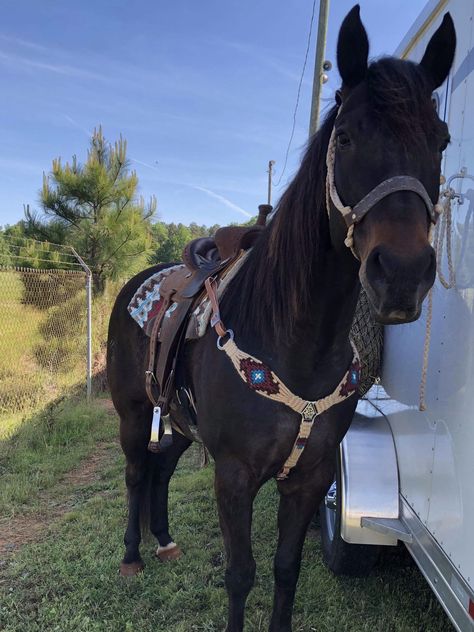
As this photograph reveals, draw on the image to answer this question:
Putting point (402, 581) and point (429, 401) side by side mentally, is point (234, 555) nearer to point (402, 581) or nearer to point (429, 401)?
point (429, 401)

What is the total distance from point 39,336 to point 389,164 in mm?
6421

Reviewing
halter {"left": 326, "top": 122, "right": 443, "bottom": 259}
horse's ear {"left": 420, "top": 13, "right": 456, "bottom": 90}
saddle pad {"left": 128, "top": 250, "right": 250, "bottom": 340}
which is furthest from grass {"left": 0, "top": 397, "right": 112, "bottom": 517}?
horse's ear {"left": 420, "top": 13, "right": 456, "bottom": 90}

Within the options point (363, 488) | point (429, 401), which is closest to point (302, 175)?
point (429, 401)

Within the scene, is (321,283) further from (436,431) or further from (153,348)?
(153,348)

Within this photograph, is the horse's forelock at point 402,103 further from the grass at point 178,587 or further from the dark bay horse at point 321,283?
the grass at point 178,587

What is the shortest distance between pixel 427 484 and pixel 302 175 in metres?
1.21

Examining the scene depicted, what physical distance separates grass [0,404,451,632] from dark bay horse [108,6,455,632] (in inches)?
16.8

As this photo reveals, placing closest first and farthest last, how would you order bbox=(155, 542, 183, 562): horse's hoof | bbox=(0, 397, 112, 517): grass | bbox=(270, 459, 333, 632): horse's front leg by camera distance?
bbox=(270, 459, 333, 632): horse's front leg < bbox=(155, 542, 183, 562): horse's hoof < bbox=(0, 397, 112, 517): grass

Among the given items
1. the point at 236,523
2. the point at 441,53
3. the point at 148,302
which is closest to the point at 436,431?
the point at 236,523

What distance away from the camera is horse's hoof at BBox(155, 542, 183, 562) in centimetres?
279

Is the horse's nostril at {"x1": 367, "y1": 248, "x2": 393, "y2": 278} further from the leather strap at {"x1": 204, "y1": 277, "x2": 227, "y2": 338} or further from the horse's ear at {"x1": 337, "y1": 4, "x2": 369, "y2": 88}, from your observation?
the leather strap at {"x1": 204, "y1": 277, "x2": 227, "y2": 338}

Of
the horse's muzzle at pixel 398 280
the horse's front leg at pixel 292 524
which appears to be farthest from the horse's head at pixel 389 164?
the horse's front leg at pixel 292 524

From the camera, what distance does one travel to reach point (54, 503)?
3.55 metres

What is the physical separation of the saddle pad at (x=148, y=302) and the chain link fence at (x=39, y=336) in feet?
8.89
